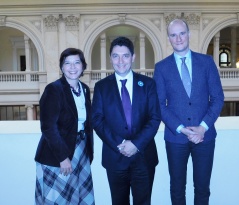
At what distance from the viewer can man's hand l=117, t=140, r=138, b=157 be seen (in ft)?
6.72

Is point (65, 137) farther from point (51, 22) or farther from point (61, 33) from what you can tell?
point (51, 22)

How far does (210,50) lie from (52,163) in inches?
767

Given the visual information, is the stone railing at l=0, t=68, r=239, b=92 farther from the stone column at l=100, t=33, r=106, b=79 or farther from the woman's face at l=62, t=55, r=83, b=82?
the woman's face at l=62, t=55, r=83, b=82

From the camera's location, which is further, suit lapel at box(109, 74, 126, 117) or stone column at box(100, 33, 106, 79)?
stone column at box(100, 33, 106, 79)

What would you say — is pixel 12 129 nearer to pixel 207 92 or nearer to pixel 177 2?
pixel 207 92

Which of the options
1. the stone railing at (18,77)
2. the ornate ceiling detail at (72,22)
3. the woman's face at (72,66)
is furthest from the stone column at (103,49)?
the woman's face at (72,66)

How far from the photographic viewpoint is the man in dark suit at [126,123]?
83.1 inches

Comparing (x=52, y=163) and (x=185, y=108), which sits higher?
(x=185, y=108)

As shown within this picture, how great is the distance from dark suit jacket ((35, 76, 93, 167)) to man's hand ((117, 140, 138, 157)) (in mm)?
322

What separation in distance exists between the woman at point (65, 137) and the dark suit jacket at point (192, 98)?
554 mm

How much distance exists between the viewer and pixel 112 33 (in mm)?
17219

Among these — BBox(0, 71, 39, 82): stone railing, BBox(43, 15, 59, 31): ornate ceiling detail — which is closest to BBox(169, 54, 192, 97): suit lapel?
BBox(43, 15, 59, 31): ornate ceiling detail

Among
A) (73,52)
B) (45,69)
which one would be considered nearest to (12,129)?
(73,52)

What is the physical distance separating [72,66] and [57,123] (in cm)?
39
